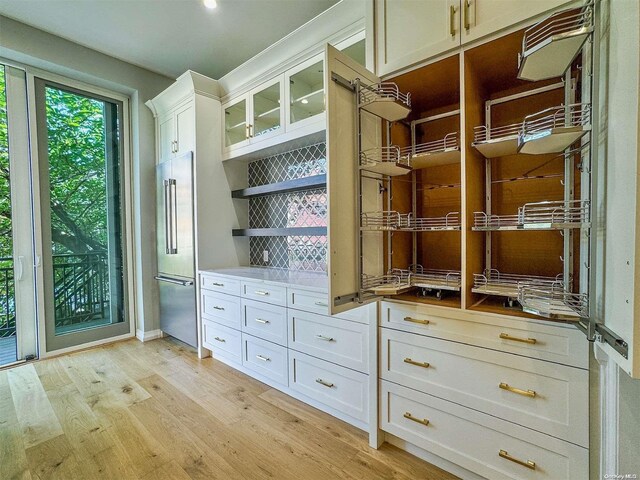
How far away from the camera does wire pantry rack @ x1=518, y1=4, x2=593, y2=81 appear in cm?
103

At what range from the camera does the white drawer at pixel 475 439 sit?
1193 mm

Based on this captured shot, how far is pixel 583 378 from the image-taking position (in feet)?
3.73

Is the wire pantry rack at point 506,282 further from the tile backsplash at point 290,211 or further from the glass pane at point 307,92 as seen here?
the glass pane at point 307,92

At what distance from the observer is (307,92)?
2428mm

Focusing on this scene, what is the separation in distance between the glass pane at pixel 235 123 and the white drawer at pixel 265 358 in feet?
6.30

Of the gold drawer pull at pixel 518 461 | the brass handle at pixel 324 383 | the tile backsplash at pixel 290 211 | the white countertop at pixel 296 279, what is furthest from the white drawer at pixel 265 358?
the gold drawer pull at pixel 518 461

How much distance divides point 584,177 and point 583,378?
0.79 meters

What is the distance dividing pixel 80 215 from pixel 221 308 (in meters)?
1.92

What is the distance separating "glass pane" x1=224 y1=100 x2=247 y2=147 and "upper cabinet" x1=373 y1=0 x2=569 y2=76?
163 cm

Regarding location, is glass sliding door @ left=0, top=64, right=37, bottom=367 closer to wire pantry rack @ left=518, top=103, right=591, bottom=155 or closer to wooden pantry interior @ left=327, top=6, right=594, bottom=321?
wooden pantry interior @ left=327, top=6, right=594, bottom=321

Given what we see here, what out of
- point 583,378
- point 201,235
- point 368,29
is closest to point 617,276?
point 583,378

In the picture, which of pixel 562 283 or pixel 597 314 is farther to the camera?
pixel 562 283

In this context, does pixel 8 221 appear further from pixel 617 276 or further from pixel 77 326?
pixel 617 276

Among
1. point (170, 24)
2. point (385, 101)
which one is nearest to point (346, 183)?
point (385, 101)
